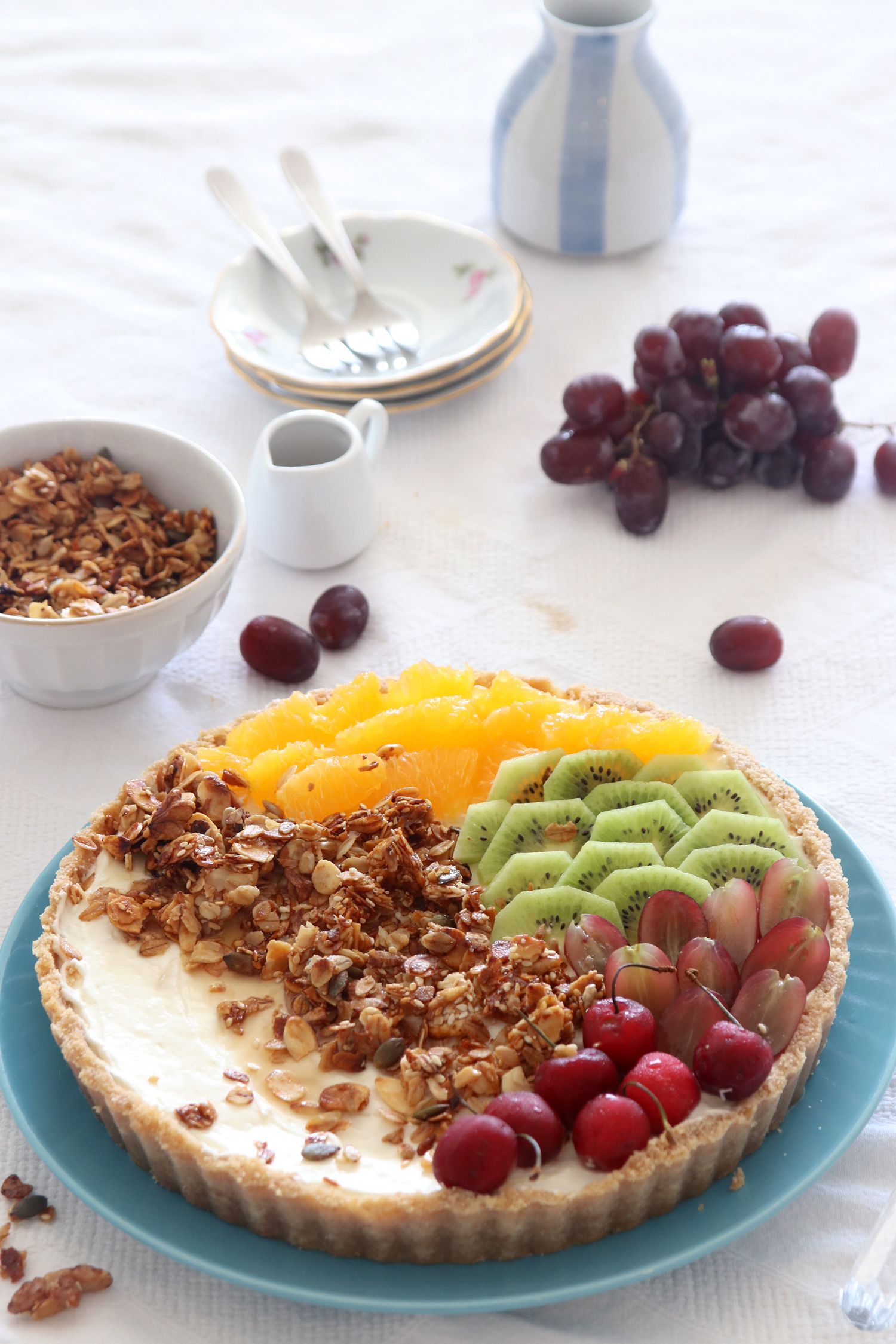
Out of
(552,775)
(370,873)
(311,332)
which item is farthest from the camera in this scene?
(311,332)

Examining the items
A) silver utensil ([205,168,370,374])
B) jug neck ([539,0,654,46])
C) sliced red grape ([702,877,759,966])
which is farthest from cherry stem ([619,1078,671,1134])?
jug neck ([539,0,654,46])

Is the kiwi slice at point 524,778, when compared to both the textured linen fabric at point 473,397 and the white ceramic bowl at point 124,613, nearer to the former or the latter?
the textured linen fabric at point 473,397

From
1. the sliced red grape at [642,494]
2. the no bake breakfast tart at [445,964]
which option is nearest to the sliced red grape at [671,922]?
the no bake breakfast tart at [445,964]

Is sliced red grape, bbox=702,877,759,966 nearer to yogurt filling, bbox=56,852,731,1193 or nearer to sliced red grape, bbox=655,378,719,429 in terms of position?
yogurt filling, bbox=56,852,731,1193

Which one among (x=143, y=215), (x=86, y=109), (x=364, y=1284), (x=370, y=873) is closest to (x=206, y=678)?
(x=370, y=873)

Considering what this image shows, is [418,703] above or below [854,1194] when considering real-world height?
above

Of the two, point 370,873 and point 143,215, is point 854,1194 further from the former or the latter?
point 143,215
